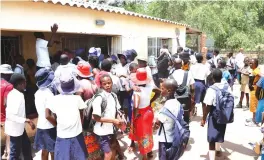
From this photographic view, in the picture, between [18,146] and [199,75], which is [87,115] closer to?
[18,146]

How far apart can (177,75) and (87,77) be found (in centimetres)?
186

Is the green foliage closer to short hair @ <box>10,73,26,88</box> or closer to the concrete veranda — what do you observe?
the concrete veranda

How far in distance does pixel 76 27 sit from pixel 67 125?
370cm

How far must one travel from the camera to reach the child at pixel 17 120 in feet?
11.9

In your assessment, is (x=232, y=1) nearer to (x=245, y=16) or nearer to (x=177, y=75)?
(x=245, y=16)

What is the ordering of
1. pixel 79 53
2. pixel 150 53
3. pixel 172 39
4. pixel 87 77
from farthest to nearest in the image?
pixel 172 39, pixel 150 53, pixel 79 53, pixel 87 77

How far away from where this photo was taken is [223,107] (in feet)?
13.8

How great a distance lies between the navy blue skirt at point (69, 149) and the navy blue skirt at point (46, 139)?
477 mm

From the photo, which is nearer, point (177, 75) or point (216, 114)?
point (216, 114)

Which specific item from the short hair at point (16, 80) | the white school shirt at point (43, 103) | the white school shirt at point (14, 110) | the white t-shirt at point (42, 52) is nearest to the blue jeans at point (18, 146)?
the white school shirt at point (14, 110)

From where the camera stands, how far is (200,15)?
18.3 meters

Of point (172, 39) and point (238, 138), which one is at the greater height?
point (172, 39)

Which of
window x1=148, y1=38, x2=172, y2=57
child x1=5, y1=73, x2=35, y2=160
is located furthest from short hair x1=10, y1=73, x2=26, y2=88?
window x1=148, y1=38, x2=172, y2=57

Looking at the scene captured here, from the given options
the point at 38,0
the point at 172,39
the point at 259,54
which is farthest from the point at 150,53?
the point at 259,54
